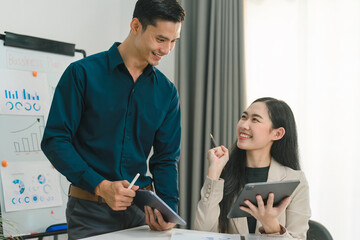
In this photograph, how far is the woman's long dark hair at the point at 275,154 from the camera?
1.76 meters

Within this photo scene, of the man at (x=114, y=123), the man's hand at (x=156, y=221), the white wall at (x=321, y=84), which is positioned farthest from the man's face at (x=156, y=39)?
the white wall at (x=321, y=84)

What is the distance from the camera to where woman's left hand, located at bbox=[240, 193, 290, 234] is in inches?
52.4

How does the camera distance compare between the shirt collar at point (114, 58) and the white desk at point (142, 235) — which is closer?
the white desk at point (142, 235)

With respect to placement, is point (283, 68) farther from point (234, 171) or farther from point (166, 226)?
point (166, 226)

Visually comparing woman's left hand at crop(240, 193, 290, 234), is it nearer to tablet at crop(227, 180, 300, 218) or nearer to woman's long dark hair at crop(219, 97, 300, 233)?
tablet at crop(227, 180, 300, 218)

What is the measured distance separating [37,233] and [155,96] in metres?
1.21

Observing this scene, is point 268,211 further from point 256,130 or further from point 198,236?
point 256,130

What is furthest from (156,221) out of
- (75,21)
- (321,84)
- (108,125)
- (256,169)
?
(75,21)

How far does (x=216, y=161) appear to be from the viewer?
1644 mm

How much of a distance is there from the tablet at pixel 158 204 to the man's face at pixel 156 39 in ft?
1.81

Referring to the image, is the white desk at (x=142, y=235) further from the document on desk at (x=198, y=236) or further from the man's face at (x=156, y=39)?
the man's face at (x=156, y=39)

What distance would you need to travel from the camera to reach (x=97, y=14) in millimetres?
3123

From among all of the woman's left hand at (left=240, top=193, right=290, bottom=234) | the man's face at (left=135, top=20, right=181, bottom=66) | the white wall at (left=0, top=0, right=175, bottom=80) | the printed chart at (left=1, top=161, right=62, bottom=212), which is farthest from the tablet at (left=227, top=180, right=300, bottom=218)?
the white wall at (left=0, top=0, right=175, bottom=80)

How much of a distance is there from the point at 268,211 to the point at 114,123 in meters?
0.67
